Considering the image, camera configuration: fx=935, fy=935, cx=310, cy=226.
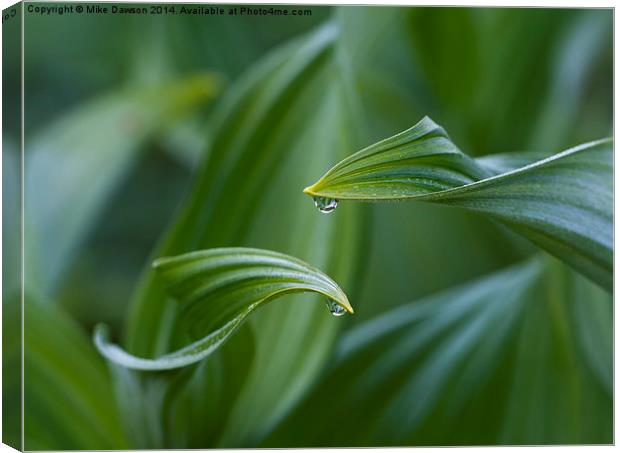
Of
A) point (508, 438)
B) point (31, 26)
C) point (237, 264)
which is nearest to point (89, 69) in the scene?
point (31, 26)

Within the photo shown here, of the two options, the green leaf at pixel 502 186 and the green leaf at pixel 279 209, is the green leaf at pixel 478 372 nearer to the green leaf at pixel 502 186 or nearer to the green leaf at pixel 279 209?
the green leaf at pixel 279 209

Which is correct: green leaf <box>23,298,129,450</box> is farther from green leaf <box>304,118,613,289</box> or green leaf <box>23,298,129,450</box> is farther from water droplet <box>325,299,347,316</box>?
green leaf <box>304,118,613,289</box>

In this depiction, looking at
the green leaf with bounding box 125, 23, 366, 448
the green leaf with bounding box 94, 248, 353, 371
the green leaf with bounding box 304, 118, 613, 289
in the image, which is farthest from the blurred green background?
the green leaf with bounding box 304, 118, 613, 289

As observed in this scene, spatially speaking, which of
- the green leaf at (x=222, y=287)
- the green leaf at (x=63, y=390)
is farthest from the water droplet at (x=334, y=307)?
the green leaf at (x=63, y=390)

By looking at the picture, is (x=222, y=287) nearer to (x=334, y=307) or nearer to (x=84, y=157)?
(x=334, y=307)

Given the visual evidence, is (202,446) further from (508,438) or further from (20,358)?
(508,438)

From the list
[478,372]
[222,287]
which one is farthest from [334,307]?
[478,372]
